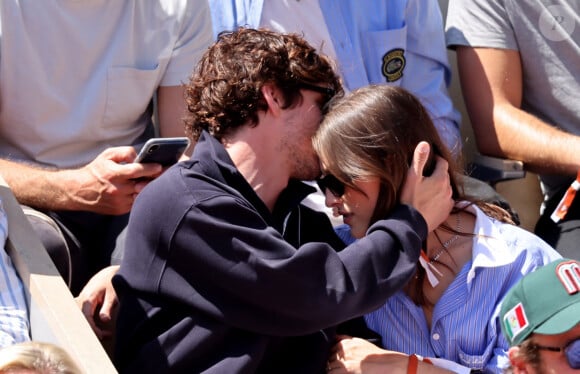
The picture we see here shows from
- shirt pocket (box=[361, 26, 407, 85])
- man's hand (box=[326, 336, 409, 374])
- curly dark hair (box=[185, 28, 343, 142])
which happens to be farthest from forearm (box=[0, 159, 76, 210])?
shirt pocket (box=[361, 26, 407, 85])

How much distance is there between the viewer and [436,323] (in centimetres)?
236

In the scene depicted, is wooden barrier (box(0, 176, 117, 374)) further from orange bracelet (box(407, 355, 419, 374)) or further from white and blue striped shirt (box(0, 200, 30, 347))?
orange bracelet (box(407, 355, 419, 374))

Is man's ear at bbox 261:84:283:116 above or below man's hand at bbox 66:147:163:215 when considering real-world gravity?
above

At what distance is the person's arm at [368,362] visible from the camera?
224 cm

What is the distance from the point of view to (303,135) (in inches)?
92.1

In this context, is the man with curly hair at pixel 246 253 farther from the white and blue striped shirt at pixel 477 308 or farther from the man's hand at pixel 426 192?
the white and blue striped shirt at pixel 477 308

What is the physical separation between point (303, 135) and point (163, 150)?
353mm

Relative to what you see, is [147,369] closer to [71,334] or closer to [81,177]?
[71,334]

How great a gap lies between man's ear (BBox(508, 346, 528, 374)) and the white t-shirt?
1.48 metres

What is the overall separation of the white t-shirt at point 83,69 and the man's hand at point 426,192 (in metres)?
1.05

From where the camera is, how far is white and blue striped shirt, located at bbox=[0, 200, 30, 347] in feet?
6.63

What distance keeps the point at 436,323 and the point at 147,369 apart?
735mm

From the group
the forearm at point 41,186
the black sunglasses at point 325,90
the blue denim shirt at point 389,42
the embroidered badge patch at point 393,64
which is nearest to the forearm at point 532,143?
the blue denim shirt at point 389,42

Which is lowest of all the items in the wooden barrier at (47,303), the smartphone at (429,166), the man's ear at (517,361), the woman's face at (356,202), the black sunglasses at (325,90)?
the man's ear at (517,361)
